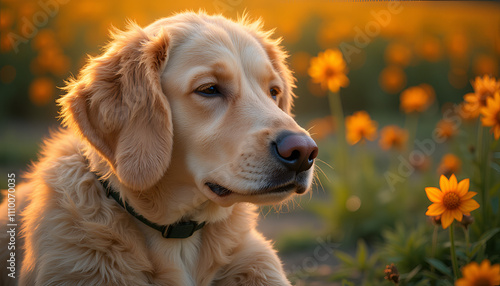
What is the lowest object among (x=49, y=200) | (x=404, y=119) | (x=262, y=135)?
(x=404, y=119)

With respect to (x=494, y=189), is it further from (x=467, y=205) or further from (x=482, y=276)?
(x=482, y=276)

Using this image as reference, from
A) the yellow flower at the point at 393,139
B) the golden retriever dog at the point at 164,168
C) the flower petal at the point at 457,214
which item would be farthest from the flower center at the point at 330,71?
the flower petal at the point at 457,214

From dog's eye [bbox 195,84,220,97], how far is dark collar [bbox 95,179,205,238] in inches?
29.7

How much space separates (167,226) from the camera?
257cm

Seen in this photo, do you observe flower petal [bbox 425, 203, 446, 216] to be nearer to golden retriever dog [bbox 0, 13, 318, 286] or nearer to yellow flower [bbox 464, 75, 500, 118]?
golden retriever dog [bbox 0, 13, 318, 286]

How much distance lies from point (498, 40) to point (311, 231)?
4.95 m

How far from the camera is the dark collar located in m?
2.52

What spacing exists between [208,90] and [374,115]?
7.52 meters

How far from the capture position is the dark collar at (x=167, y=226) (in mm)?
2516

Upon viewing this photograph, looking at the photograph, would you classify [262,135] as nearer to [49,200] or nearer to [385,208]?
[49,200]

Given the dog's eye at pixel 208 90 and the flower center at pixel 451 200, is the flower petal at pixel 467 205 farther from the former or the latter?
the dog's eye at pixel 208 90

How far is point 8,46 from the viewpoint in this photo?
5.63m

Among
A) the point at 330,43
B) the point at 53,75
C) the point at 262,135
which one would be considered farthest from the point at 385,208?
the point at 53,75

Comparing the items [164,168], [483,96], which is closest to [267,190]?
[164,168]
